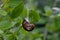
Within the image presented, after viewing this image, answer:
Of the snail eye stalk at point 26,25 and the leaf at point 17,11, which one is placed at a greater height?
the leaf at point 17,11

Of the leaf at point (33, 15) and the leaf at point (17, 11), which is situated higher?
the leaf at point (17, 11)

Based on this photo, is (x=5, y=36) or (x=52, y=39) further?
(x=52, y=39)

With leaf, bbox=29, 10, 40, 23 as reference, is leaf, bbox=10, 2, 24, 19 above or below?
above

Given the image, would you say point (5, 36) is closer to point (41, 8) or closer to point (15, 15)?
point (15, 15)

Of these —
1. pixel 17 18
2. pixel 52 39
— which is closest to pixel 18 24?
pixel 17 18

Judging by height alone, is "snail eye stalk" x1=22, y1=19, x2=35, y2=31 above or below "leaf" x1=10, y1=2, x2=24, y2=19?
below

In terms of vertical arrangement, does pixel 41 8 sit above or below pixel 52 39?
above

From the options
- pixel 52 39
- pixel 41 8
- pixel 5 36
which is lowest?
pixel 52 39

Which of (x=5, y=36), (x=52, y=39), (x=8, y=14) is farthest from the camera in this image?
(x=52, y=39)

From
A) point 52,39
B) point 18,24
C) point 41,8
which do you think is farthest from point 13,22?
point 41,8

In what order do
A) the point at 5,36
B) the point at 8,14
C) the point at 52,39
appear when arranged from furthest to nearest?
the point at 52,39 < the point at 8,14 < the point at 5,36
